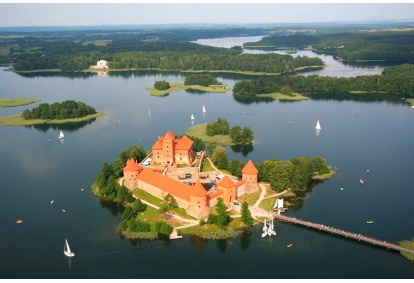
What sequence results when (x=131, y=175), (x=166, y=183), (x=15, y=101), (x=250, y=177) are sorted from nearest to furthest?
1. (x=166, y=183)
2. (x=250, y=177)
3. (x=131, y=175)
4. (x=15, y=101)

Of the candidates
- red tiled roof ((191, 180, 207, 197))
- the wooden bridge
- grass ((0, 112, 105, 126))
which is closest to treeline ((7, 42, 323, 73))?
grass ((0, 112, 105, 126))

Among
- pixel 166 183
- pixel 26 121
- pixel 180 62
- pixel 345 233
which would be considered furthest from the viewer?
pixel 180 62

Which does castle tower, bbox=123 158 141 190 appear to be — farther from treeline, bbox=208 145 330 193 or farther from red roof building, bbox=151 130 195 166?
treeline, bbox=208 145 330 193

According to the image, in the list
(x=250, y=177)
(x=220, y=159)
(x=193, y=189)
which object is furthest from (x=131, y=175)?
(x=250, y=177)

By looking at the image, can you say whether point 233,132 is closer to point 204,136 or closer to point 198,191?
point 204,136

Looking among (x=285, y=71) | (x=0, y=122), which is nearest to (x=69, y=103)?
(x=0, y=122)

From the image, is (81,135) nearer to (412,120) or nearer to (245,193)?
(245,193)

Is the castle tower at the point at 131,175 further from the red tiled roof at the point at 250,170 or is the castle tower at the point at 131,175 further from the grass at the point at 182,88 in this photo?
the grass at the point at 182,88

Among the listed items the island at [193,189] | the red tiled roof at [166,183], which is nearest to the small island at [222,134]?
the island at [193,189]
